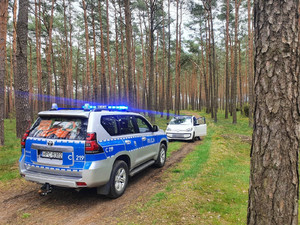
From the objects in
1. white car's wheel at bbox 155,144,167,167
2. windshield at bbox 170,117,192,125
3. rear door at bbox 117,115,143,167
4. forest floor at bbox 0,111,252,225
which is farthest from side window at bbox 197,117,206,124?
rear door at bbox 117,115,143,167

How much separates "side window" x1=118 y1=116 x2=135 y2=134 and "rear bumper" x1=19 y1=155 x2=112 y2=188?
1104mm

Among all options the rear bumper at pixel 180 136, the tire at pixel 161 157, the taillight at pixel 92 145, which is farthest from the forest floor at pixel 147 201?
the rear bumper at pixel 180 136

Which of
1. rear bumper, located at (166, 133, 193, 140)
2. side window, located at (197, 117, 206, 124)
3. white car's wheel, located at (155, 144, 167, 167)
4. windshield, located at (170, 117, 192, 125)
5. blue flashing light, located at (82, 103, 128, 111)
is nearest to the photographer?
blue flashing light, located at (82, 103, 128, 111)

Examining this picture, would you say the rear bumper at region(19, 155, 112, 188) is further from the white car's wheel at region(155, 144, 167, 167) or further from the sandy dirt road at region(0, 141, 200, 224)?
the white car's wheel at region(155, 144, 167, 167)

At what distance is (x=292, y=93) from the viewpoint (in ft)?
7.15

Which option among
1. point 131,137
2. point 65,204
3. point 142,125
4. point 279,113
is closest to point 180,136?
point 142,125

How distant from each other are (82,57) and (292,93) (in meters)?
40.6

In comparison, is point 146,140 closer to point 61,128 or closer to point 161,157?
point 161,157

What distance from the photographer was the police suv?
3783 millimetres

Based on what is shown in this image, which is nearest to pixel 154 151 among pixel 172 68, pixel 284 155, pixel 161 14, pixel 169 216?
pixel 169 216

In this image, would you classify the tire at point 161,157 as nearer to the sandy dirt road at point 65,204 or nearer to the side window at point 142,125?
the side window at point 142,125

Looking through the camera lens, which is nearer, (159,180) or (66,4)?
(159,180)

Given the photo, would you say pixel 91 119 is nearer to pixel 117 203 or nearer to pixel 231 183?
pixel 117 203

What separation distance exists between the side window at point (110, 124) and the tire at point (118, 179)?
2.30ft
